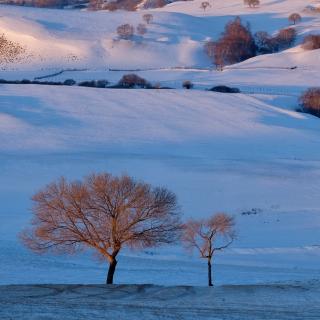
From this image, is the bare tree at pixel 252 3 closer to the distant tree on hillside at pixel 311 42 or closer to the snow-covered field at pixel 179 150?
the distant tree on hillside at pixel 311 42

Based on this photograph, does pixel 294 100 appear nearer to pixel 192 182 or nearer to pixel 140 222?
pixel 192 182

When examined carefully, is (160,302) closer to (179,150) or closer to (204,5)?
(179,150)

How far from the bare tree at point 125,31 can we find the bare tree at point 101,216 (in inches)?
3030

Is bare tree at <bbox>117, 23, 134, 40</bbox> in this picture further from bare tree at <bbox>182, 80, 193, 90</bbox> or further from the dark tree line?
bare tree at <bbox>182, 80, 193, 90</bbox>

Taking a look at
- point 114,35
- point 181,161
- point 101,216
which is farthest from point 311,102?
point 114,35

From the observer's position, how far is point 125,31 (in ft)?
314

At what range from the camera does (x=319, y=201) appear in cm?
3262

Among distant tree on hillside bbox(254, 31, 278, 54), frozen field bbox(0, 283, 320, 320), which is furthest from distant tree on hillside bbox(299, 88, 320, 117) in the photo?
frozen field bbox(0, 283, 320, 320)

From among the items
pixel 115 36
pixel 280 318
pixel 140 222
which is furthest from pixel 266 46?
pixel 280 318

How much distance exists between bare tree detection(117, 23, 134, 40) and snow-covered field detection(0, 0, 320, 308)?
367 centimetres

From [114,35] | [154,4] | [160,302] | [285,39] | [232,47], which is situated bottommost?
[160,302]

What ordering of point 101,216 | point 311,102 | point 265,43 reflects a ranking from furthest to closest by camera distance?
point 265,43 → point 311,102 → point 101,216

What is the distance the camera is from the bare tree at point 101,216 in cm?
1817

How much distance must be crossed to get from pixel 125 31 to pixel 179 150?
5435 cm
